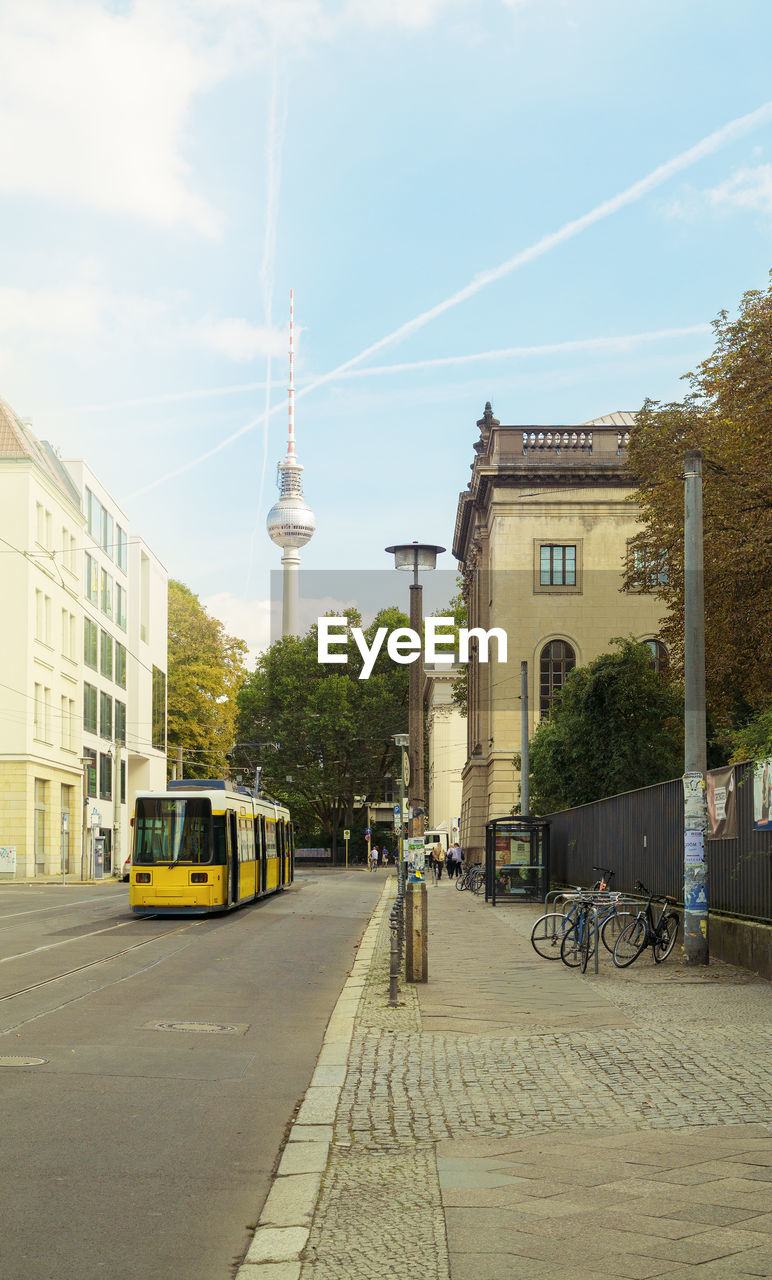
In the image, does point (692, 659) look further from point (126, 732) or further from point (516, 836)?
point (126, 732)

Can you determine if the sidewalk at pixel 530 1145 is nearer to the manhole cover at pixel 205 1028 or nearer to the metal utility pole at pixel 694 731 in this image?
the manhole cover at pixel 205 1028

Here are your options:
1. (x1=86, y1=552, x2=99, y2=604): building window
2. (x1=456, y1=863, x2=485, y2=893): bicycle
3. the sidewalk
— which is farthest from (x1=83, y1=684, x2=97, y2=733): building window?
the sidewalk

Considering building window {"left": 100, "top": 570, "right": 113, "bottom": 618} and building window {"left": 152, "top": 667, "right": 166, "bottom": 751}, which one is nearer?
building window {"left": 100, "top": 570, "right": 113, "bottom": 618}

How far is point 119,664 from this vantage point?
7500cm

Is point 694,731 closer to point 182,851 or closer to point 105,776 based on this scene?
point 182,851

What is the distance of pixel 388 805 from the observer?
390 ft

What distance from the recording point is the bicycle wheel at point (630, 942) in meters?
17.1

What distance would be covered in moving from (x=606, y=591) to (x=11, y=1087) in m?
49.1

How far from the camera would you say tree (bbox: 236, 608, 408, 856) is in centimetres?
8362

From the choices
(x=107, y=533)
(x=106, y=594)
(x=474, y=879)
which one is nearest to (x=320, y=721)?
(x=106, y=594)

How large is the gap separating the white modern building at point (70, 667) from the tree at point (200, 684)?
20.1 feet

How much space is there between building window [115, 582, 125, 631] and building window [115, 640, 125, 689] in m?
1.13

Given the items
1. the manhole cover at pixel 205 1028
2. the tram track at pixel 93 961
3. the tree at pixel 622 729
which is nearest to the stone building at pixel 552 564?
the tree at pixel 622 729

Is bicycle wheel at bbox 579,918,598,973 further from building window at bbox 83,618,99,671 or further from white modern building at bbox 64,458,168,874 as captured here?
building window at bbox 83,618,99,671
